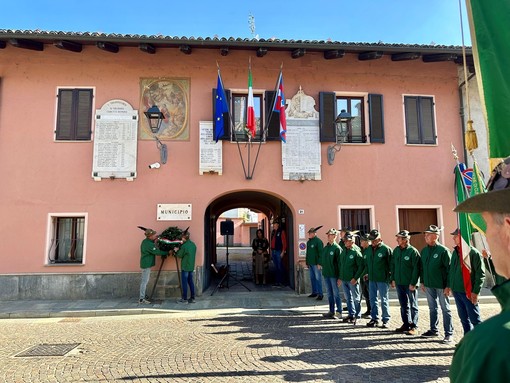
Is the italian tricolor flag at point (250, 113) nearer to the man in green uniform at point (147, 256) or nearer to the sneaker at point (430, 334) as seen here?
the man in green uniform at point (147, 256)

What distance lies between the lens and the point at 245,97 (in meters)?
12.2

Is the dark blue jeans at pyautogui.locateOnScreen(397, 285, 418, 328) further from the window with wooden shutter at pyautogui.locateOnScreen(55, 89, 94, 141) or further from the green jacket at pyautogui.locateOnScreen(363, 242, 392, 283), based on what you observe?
the window with wooden shutter at pyautogui.locateOnScreen(55, 89, 94, 141)

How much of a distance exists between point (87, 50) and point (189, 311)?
8389mm

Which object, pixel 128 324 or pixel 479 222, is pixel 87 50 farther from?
pixel 479 222

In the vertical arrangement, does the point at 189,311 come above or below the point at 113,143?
below

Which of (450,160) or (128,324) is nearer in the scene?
(128,324)

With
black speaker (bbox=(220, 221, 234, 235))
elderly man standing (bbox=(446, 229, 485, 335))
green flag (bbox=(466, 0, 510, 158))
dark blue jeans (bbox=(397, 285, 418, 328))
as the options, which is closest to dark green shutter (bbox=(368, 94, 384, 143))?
dark blue jeans (bbox=(397, 285, 418, 328))

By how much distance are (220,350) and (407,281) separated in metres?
3.85

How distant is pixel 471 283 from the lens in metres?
6.08

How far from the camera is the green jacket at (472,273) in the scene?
19.8 feet

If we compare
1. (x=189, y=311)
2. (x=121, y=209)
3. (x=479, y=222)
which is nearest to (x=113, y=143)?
(x=121, y=209)

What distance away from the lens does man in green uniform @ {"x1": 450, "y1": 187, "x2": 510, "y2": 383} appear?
40.8 inches

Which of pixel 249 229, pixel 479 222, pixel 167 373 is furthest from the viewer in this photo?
pixel 249 229

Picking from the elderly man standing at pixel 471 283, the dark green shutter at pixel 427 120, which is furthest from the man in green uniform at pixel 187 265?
the dark green shutter at pixel 427 120
